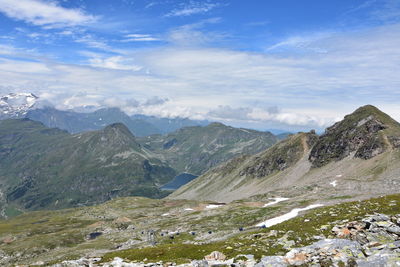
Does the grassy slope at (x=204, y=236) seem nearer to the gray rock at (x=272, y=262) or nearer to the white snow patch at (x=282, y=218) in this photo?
→ the gray rock at (x=272, y=262)

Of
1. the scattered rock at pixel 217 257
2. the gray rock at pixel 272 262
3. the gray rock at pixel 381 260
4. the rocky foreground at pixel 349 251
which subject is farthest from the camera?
the scattered rock at pixel 217 257

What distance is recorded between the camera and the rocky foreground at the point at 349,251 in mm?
28953

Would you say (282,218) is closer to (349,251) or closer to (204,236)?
(204,236)

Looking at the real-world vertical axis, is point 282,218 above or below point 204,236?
above

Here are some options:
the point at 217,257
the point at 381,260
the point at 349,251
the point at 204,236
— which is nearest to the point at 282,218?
the point at 204,236

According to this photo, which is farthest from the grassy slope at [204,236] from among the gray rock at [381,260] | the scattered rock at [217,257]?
the gray rock at [381,260]

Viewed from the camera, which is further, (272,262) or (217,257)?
(217,257)

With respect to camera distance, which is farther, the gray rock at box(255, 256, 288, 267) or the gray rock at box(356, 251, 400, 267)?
the gray rock at box(255, 256, 288, 267)

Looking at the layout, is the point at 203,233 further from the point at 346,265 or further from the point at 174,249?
the point at 346,265

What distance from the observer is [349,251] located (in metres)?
30.6

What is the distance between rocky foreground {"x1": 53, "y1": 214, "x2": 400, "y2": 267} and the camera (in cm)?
2895

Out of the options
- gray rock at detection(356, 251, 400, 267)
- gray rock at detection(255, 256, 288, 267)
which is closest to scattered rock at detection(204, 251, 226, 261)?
gray rock at detection(255, 256, 288, 267)

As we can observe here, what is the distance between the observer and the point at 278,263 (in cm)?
3130

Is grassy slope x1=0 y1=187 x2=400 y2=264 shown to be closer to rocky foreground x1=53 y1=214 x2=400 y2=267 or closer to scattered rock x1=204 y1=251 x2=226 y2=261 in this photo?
scattered rock x1=204 y1=251 x2=226 y2=261
